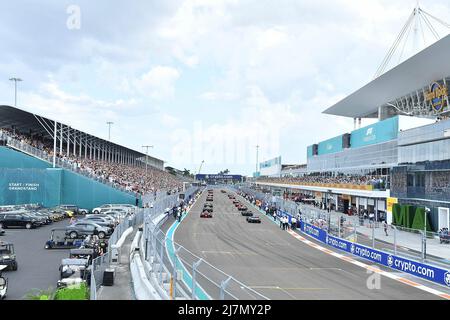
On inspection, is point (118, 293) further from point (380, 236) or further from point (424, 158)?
point (424, 158)

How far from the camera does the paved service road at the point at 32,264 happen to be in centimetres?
1555

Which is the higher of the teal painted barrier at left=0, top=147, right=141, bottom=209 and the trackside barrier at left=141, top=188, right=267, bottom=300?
the teal painted barrier at left=0, top=147, right=141, bottom=209

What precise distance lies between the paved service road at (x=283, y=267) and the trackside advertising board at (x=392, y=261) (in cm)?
152

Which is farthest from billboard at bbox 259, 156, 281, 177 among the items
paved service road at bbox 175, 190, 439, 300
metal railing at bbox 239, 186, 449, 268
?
paved service road at bbox 175, 190, 439, 300

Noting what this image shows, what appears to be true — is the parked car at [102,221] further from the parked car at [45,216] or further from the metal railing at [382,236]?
the metal railing at [382,236]

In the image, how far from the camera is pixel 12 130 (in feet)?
185

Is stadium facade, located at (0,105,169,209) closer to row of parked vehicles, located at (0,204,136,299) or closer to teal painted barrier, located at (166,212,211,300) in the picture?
row of parked vehicles, located at (0,204,136,299)

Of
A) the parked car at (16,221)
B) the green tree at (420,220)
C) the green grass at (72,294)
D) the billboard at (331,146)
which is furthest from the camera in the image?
the billboard at (331,146)

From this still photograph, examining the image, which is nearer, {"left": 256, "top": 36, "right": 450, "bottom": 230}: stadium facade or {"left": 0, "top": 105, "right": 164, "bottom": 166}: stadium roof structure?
{"left": 256, "top": 36, "right": 450, "bottom": 230}: stadium facade

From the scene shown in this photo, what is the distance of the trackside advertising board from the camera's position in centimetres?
1823

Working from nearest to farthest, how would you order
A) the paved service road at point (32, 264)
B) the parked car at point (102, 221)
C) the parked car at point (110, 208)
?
the paved service road at point (32, 264) < the parked car at point (102, 221) < the parked car at point (110, 208)

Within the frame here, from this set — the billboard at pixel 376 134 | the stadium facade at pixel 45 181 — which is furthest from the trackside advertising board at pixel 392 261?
the stadium facade at pixel 45 181

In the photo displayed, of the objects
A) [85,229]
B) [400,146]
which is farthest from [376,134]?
[85,229]
